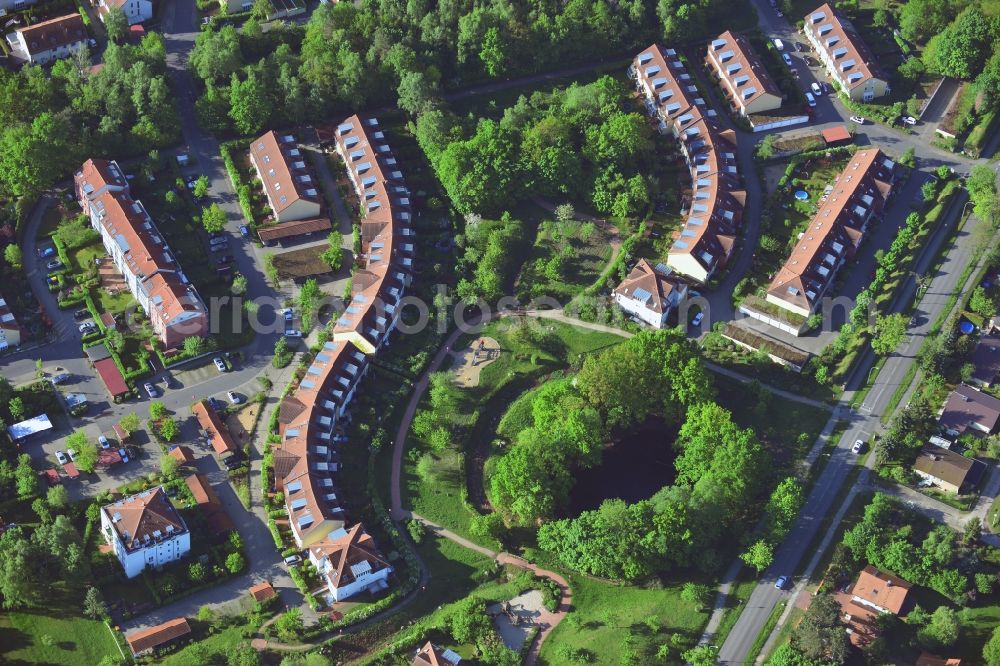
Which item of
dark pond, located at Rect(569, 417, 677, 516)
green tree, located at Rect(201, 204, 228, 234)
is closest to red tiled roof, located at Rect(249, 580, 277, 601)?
dark pond, located at Rect(569, 417, 677, 516)

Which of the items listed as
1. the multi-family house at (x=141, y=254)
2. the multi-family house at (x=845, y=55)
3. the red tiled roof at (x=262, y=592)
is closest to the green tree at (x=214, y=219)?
the multi-family house at (x=141, y=254)

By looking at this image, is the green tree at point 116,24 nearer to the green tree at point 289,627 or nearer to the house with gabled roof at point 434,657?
the green tree at point 289,627

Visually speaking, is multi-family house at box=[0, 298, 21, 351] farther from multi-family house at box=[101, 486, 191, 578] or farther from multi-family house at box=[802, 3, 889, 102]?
multi-family house at box=[802, 3, 889, 102]

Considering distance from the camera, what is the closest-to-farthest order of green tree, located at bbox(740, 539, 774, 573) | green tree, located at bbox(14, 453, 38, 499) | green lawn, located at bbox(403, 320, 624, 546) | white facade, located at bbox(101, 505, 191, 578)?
white facade, located at bbox(101, 505, 191, 578) < green tree, located at bbox(740, 539, 774, 573) < green tree, located at bbox(14, 453, 38, 499) < green lawn, located at bbox(403, 320, 624, 546)

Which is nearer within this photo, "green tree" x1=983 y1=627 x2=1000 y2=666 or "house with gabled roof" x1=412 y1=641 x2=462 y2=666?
"green tree" x1=983 y1=627 x2=1000 y2=666

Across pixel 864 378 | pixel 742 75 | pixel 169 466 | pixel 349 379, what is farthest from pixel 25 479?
pixel 742 75

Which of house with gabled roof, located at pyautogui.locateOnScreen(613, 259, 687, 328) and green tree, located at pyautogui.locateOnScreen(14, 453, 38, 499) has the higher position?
house with gabled roof, located at pyautogui.locateOnScreen(613, 259, 687, 328)

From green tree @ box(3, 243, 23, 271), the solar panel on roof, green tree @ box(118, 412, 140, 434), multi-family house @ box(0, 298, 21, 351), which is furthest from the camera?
green tree @ box(3, 243, 23, 271)

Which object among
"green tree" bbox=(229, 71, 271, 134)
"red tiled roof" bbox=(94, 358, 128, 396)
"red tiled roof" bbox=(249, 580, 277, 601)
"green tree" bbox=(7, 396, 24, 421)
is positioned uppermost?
"green tree" bbox=(229, 71, 271, 134)
